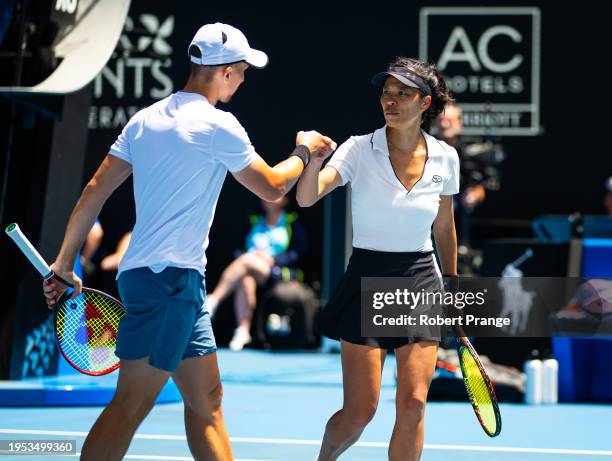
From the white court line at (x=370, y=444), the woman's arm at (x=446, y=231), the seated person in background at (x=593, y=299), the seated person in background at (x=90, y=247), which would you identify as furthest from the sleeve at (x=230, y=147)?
the seated person in background at (x=90, y=247)

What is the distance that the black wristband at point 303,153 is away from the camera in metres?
4.53

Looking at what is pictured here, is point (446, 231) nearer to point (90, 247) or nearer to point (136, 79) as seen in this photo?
point (90, 247)

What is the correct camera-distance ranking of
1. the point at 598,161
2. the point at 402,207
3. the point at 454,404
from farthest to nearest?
the point at 598,161 → the point at 454,404 → the point at 402,207

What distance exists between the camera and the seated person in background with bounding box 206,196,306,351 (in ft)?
40.3

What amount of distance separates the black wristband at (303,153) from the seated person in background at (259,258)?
7.68 metres

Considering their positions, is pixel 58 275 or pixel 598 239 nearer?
pixel 58 275

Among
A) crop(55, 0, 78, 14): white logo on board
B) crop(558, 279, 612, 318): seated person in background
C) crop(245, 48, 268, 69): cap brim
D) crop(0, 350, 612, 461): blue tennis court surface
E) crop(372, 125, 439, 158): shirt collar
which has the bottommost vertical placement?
crop(0, 350, 612, 461): blue tennis court surface

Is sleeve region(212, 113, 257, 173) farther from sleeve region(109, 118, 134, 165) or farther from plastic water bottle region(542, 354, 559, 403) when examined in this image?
plastic water bottle region(542, 354, 559, 403)

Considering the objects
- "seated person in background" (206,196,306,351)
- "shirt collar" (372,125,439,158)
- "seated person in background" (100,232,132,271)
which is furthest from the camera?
"seated person in background" (206,196,306,351)

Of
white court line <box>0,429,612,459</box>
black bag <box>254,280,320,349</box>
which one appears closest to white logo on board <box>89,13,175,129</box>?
black bag <box>254,280,320,349</box>

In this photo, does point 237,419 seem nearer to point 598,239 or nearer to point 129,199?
point 598,239

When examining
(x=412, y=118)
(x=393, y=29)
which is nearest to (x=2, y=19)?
(x=412, y=118)

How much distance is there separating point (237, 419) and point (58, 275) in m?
3.21

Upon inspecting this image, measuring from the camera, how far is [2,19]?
777 centimetres
